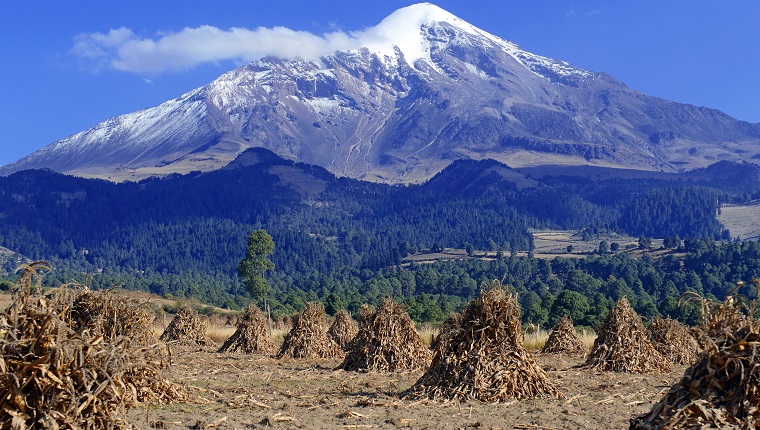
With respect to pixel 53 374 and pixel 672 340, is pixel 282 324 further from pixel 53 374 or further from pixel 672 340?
pixel 53 374

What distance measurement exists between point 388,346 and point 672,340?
6964 millimetres

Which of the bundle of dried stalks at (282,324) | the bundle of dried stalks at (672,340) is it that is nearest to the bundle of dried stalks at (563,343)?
the bundle of dried stalks at (672,340)

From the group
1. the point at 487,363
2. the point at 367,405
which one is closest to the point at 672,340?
the point at 487,363

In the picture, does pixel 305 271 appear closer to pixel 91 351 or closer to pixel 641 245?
pixel 641 245

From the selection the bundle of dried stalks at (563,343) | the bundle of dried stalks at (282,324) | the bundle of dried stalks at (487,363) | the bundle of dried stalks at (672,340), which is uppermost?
the bundle of dried stalks at (487,363)

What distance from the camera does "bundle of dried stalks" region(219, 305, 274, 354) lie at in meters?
23.0

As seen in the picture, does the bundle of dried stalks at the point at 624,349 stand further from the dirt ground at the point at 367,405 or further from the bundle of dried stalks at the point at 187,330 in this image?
the bundle of dried stalks at the point at 187,330

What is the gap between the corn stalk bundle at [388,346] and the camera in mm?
17312

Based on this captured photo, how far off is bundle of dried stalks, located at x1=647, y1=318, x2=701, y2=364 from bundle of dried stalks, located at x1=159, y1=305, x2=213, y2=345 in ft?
44.9

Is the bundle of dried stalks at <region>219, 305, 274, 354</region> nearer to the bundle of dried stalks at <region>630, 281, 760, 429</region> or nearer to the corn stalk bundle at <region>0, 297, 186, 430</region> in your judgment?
the corn stalk bundle at <region>0, 297, 186, 430</region>

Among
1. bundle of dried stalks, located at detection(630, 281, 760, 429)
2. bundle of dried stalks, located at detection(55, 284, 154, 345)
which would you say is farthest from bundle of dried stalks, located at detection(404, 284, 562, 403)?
bundle of dried stalks, located at detection(630, 281, 760, 429)

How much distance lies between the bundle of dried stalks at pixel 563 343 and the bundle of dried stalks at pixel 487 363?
10.6 meters

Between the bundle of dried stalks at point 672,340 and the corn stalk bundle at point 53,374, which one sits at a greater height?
the corn stalk bundle at point 53,374

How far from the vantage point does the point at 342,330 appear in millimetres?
24219
